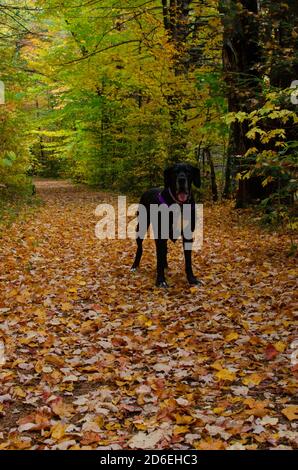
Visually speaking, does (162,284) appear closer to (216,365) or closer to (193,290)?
(193,290)

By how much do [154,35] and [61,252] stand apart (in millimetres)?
9264

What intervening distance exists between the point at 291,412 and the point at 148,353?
1.75m

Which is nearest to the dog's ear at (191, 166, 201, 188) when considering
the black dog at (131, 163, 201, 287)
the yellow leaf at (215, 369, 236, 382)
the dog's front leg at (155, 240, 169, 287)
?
the black dog at (131, 163, 201, 287)

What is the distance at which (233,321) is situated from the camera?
5723mm

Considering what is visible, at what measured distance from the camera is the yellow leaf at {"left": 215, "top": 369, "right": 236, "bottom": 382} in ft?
13.9

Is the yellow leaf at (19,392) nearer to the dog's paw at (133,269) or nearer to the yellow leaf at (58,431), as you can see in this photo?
the yellow leaf at (58,431)

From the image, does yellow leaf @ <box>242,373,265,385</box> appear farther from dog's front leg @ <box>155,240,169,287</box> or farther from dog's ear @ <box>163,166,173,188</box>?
dog's ear @ <box>163,166,173,188</box>

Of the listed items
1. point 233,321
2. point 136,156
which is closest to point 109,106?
point 136,156

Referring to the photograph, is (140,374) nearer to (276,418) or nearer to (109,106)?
(276,418)

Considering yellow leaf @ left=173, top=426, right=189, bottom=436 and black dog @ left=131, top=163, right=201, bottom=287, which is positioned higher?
black dog @ left=131, top=163, right=201, bottom=287

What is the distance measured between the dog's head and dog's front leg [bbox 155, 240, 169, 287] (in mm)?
765

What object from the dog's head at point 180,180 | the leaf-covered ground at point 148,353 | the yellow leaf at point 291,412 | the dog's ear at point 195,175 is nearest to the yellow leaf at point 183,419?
the leaf-covered ground at point 148,353

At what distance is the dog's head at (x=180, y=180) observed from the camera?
659 cm

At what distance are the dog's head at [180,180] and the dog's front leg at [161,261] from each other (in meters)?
0.76
